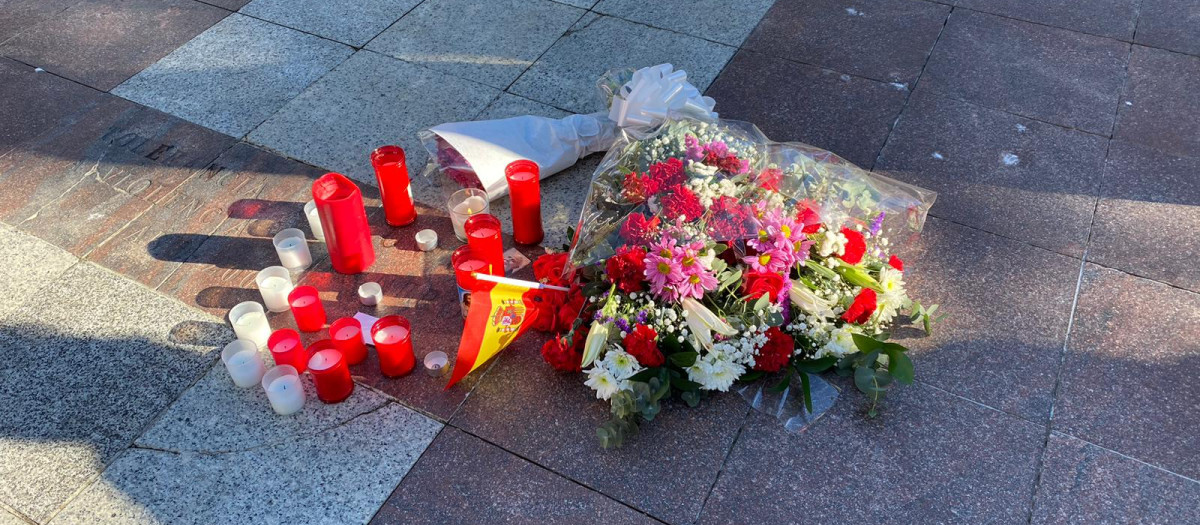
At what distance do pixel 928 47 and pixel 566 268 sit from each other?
2.91m

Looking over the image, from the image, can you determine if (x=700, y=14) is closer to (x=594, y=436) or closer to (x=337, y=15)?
(x=337, y=15)

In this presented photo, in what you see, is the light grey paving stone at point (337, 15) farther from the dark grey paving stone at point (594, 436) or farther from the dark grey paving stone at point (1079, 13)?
the dark grey paving stone at point (1079, 13)

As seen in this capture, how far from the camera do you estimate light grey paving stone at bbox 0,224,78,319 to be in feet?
11.0

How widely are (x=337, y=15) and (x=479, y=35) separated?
3.08 feet

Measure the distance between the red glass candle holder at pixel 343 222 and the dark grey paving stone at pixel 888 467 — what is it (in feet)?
5.40

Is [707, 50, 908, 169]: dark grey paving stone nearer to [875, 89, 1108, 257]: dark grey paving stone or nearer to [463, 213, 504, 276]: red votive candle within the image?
[875, 89, 1108, 257]: dark grey paving stone

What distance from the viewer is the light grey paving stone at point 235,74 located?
4348 millimetres

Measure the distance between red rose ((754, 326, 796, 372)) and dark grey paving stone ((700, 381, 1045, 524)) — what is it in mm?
186

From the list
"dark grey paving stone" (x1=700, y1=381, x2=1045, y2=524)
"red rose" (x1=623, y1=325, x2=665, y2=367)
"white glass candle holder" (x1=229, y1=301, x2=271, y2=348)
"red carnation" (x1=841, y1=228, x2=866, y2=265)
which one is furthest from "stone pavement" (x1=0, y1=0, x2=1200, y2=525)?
"red carnation" (x1=841, y1=228, x2=866, y2=265)

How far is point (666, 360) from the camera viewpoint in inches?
115

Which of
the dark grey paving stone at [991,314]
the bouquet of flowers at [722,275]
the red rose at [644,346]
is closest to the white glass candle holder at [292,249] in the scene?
the bouquet of flowers at [722,275]

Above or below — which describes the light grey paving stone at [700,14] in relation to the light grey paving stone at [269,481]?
below

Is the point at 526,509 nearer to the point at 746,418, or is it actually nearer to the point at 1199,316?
the point at 746,418

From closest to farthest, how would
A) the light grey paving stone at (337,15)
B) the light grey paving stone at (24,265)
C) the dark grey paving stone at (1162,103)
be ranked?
the light grey paving stone at (24,265) < the dark grey paving stone at (1162,103) < the light grey paving stone at (337,15)
